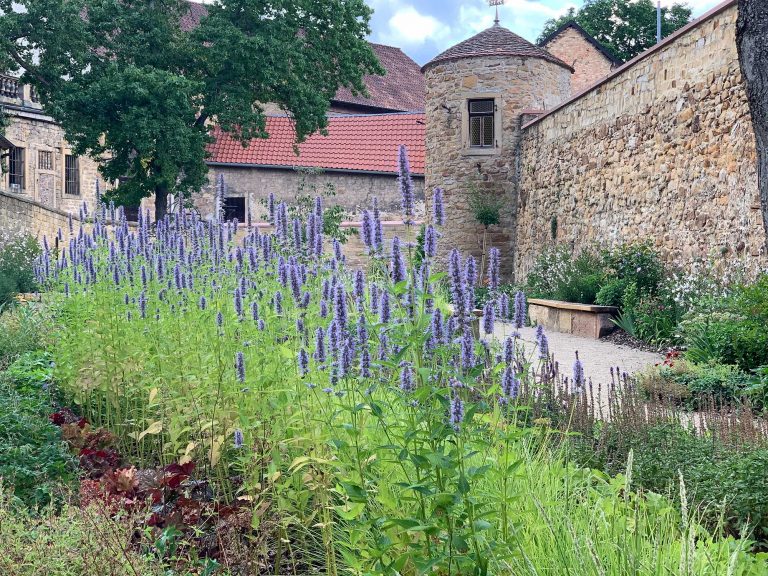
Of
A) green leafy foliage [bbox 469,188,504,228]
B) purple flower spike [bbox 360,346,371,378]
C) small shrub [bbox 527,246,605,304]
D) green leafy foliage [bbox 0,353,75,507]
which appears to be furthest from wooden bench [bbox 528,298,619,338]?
purple flower spike [bbox 360,346,371,378]

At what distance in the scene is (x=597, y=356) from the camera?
10.8m

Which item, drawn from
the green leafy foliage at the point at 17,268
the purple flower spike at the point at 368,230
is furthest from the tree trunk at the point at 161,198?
the purple flower spike at the point at 368,230

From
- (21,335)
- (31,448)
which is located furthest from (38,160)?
(31,448)

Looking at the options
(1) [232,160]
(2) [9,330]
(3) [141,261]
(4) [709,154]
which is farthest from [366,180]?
(3) [141,261]

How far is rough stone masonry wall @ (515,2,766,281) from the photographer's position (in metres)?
11.0

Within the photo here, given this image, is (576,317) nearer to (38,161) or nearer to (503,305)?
(503,305)

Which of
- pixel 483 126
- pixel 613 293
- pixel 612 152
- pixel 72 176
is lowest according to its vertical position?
pixel 613 293

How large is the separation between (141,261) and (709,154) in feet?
25.7

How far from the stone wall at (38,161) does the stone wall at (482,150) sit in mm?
14676

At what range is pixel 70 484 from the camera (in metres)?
4.56

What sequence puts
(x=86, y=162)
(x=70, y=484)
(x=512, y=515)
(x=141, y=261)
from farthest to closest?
(x=86, y=162) < (x=141, y=261) < (x=70, y=484) < (x=512, y=515)

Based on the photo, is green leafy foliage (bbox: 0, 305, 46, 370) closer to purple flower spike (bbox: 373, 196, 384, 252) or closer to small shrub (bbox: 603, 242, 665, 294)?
purple flower spike (bbox: 373, 196, 384, 252)

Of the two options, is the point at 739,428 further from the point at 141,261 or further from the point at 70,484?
the point at 141,261

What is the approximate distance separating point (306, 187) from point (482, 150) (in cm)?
985
